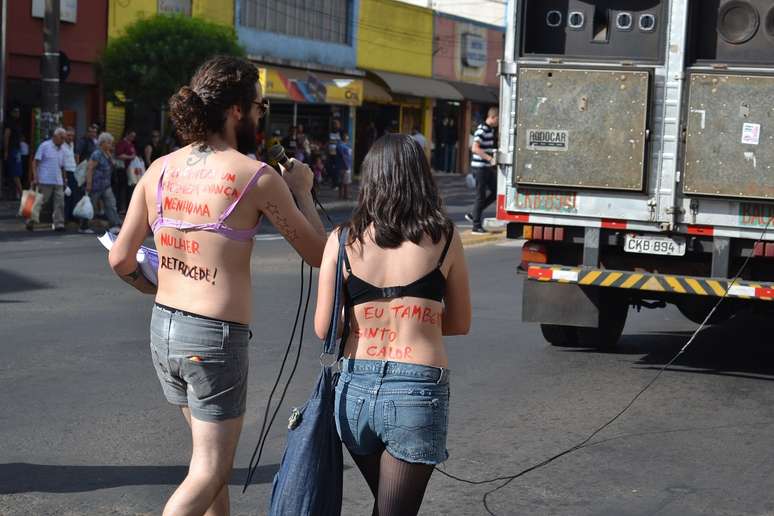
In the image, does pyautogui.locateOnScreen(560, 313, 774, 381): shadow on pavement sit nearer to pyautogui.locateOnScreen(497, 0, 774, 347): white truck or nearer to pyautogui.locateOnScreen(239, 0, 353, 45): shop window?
pyautogui.locateOnScreen(497, 0, 774, 347): white truck

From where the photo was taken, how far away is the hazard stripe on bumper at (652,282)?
8.71 metres

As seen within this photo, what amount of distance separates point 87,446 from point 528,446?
2385 mm

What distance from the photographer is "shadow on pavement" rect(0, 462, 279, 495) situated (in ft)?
18.9

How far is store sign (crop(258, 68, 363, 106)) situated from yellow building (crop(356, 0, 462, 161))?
2.30 m

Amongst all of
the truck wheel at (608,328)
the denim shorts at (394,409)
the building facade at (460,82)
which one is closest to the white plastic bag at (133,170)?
the truck wheel at (608,328)

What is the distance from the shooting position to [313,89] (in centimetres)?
3828

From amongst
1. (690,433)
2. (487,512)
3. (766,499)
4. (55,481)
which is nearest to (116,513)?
(55,481)

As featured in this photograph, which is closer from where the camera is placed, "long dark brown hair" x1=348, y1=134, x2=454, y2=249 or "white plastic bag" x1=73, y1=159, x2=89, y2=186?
"long dark brown hair" x1=348, y1=134, x2=454, y2=249

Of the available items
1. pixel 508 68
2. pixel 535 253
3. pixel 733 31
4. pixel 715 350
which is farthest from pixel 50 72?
pixel 733 31

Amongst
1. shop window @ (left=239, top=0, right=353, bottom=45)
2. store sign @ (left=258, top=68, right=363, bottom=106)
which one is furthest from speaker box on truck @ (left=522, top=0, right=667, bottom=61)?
shop window @ (left=239, top=0, right=353, bottom=45)

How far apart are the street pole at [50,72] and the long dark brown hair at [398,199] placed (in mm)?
18698

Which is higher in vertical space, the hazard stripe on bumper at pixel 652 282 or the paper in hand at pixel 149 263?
the paper in hand at pixel 149 263

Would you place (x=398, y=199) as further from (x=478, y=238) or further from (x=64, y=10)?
(x=64, y=10)

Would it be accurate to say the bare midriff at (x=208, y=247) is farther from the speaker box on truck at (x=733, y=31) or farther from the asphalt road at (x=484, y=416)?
the speaker box on truck at (x=733, y=31)
